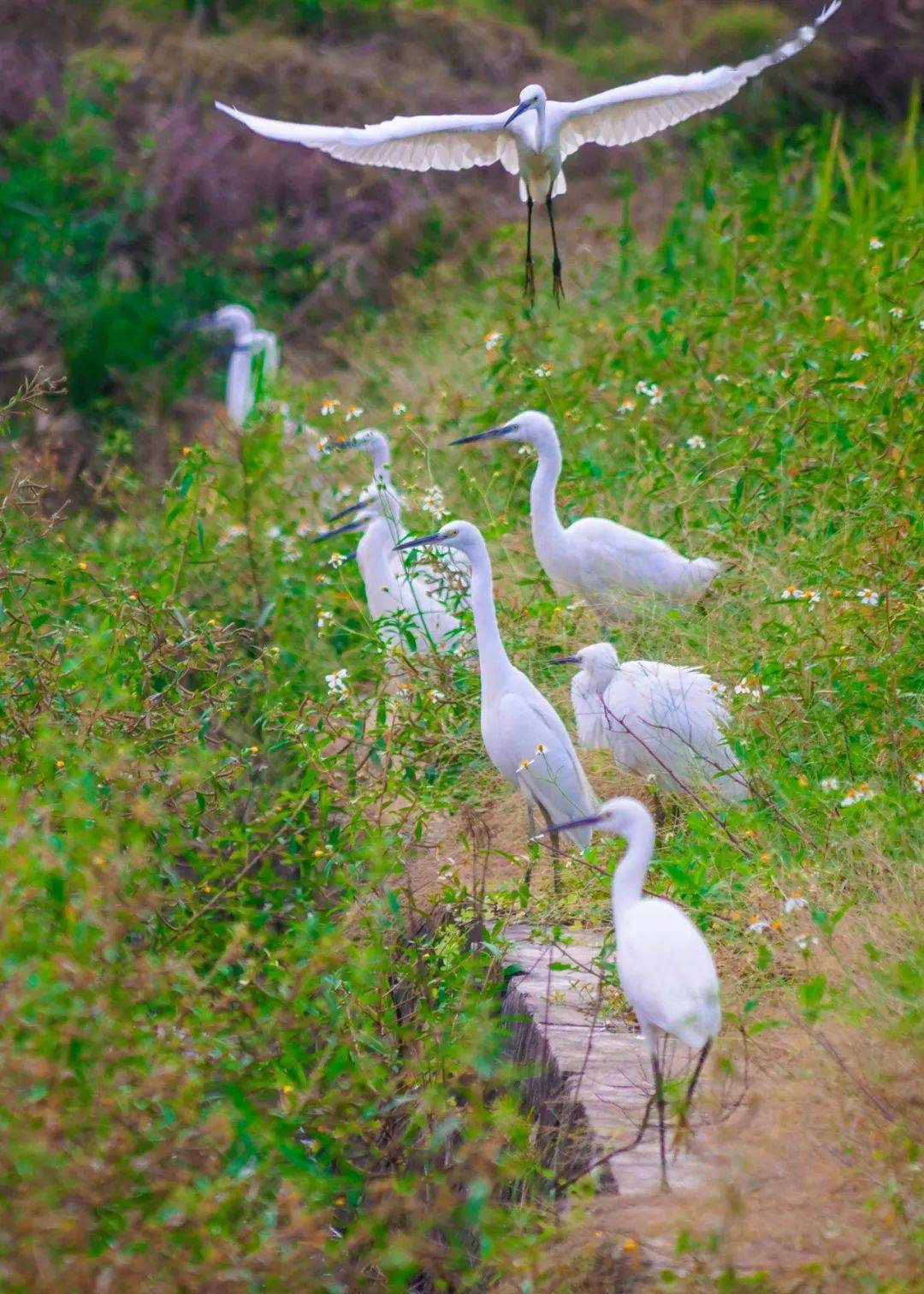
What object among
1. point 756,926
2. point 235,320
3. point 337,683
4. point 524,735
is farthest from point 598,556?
point 235,320

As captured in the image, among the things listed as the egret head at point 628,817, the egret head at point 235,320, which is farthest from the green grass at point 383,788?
the egret head at point 235,320

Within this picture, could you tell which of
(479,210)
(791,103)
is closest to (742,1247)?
(479,210)

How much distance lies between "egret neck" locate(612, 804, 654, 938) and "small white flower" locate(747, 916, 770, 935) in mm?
305

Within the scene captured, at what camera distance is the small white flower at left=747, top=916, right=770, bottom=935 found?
3279 millimetres

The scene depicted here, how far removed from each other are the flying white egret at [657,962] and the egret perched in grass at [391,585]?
1.94 m

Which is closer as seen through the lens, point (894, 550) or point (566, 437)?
point (894, 550)

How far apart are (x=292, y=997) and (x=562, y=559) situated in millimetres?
2732

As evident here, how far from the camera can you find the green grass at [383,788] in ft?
7.81

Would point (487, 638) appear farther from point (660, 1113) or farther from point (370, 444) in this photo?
point (370, 444)

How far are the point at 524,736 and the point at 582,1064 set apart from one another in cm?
105

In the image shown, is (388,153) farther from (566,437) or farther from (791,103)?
(791,103)

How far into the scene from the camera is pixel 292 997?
8.94 feet

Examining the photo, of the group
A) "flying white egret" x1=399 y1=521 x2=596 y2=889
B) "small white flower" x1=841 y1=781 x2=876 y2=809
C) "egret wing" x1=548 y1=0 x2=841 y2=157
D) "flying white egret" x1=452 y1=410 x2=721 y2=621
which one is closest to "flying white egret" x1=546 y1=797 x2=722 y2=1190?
"small white flower" x1=841 y1=781 x2=876 y2=809

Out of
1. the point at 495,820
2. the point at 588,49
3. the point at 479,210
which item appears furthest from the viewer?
the point at 588,49
